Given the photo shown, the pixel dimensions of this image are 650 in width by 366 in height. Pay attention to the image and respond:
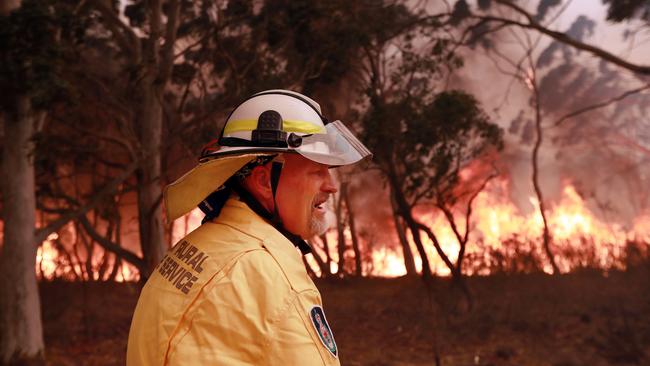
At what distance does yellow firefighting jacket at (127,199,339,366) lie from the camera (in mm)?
1329

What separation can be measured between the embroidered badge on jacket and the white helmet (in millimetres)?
376

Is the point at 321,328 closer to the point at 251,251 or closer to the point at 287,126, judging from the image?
the point at 251,251

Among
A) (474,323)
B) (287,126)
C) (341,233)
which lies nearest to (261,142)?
(287,126)

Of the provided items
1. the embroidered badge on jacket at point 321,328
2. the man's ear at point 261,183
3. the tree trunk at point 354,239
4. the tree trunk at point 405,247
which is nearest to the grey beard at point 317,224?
the man's ear at point 261,183

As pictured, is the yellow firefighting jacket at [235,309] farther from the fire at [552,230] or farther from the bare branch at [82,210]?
the fire at [552,230]

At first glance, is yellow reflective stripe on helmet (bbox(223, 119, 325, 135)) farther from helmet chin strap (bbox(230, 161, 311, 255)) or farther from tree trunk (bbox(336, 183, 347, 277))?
tree trunk (bbox(336, 183, 347, 277))

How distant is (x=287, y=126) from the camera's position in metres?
1.61

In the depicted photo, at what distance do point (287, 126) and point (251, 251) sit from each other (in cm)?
34

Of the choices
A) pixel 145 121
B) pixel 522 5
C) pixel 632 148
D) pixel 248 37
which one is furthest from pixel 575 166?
pixel 145 121

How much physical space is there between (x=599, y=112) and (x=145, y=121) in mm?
8125

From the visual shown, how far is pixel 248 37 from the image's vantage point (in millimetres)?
11180

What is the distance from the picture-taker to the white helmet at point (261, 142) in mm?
1559

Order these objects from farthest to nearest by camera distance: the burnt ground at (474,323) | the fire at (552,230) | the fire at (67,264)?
the fire at (67,264) → the fire at (552,230) → the burnt ground at (474,323)

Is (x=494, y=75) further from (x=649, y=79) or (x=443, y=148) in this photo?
(x=443, y=148)
